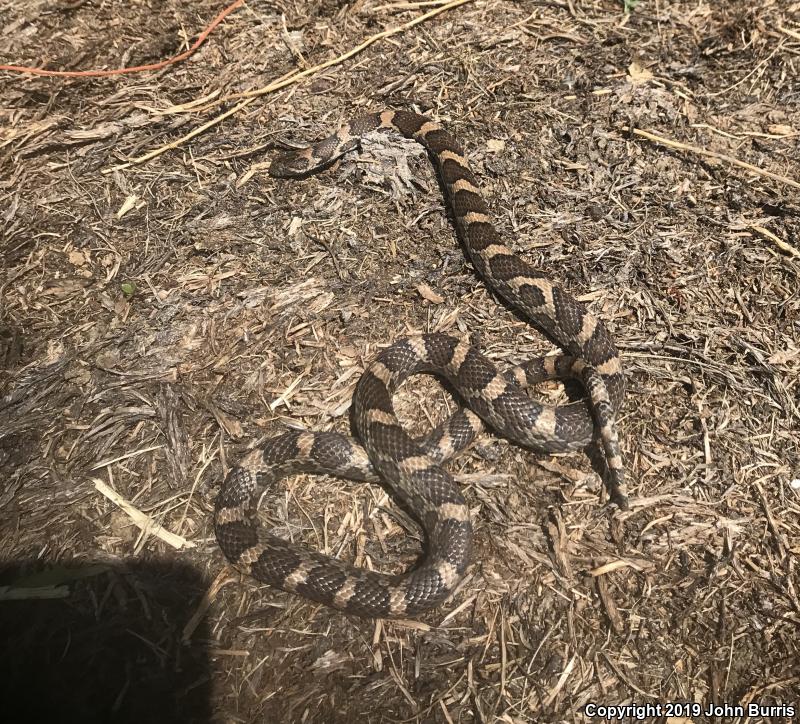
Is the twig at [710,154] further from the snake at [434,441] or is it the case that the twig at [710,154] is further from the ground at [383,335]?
the snake at [434,441]

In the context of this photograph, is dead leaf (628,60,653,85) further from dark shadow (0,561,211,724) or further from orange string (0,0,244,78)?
dark shadow (0,561,211,724)

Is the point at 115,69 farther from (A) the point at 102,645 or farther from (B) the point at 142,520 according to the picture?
(A) the point at 102,645

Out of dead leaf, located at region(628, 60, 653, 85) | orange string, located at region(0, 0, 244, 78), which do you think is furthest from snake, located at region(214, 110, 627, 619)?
orange string, located at region(0, 0, 244, 78)

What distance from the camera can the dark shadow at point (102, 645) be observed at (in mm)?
3523

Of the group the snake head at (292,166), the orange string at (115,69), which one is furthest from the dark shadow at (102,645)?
the orange string at (115,69)

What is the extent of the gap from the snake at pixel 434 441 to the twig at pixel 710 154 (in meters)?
1.97

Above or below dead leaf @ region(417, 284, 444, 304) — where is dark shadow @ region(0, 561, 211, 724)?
below

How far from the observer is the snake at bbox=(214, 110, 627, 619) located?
153 inches

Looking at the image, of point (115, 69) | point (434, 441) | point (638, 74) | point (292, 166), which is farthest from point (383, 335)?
point (115, 69)

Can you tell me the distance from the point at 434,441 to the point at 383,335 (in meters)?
1.16

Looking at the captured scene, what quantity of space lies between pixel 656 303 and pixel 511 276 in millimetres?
1320

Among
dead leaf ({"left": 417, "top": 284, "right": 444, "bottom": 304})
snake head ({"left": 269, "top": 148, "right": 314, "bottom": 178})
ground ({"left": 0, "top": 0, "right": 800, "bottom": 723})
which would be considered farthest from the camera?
snake head ({"left": 269, "top": 148, "right": 314, "bottom": 178})

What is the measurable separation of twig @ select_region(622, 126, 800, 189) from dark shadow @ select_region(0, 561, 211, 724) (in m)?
5.87

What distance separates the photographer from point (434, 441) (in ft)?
14.5
